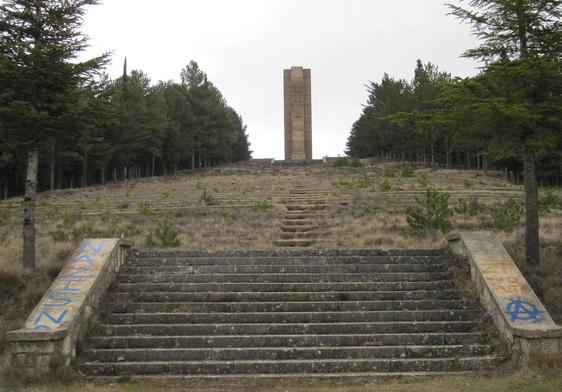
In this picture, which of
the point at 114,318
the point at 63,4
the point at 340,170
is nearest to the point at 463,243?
the point at 114,318

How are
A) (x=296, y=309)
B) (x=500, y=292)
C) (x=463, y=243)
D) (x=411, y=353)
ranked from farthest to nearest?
1. (x=463, y=243)
2. (x=296, y=309)
3. (x=500, y=292)
4. (x=411, y=353)

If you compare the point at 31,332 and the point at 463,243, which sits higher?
the point at 463,243

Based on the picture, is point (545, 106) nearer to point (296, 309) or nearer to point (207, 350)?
point (296, 309)

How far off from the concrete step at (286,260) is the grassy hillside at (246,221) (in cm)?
150

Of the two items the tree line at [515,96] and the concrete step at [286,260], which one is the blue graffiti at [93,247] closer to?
the concrete step at [286,260]

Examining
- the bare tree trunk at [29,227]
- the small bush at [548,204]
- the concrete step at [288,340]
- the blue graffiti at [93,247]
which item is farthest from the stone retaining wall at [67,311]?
the small bush at [548,204]

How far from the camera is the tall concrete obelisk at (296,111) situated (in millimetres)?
58594

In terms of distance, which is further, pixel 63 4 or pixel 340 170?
pixel 340 170

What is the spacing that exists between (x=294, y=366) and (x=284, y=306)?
5.63 ft

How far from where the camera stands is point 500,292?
8.91 m

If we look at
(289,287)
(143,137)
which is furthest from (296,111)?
(289,287)

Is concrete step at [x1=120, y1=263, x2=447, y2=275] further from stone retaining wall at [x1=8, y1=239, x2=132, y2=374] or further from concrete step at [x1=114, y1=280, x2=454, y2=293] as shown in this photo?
stone retaining wall at [x1=8, y1=239, x2=132, y2=374]

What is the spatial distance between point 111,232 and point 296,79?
147 feet

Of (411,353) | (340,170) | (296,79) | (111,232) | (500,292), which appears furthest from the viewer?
(296,79)
